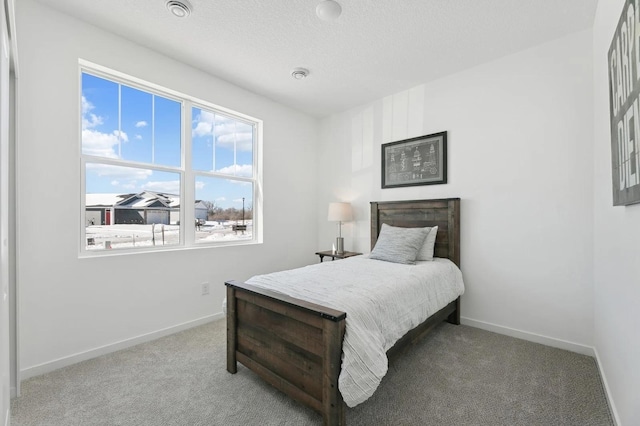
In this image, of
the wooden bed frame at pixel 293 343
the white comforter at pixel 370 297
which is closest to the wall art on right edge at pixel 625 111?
the white comforter at pixel 370 297

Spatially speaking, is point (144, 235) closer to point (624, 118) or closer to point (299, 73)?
point (299, 73)

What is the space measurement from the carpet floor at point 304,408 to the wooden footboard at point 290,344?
0.16 metres

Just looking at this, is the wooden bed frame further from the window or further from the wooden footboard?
the window

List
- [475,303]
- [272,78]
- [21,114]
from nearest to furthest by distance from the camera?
[21,114] < [475,303] < [272,78]

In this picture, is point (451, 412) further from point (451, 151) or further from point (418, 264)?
point (451, 151)

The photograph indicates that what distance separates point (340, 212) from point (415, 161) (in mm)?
1112

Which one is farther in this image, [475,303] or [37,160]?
[475,303]

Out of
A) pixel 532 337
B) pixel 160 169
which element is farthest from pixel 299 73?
pixel 532 337

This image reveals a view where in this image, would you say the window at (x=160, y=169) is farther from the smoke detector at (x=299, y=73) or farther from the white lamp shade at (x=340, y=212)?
the white lamp shade at (x=340, y=212)

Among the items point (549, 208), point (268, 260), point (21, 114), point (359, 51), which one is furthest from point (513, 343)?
point (21, 114)

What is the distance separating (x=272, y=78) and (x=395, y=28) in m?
1.42

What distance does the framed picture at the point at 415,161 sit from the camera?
318 cm

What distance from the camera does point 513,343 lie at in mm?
2549

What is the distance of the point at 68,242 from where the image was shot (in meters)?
2.23
